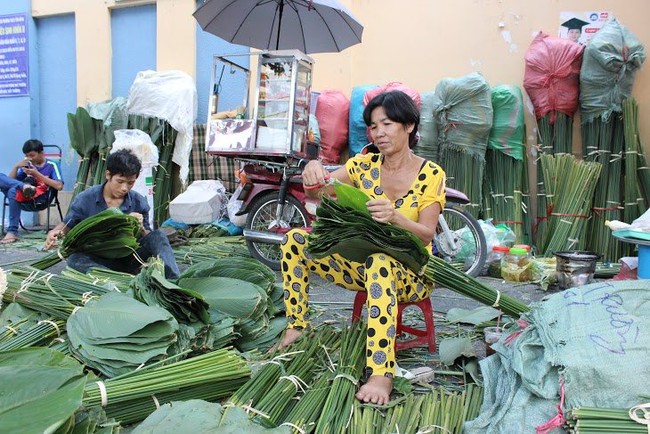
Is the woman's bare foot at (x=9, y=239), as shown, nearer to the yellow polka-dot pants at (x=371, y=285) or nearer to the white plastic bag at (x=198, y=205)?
the white plastic bag at (x=198, y=205)

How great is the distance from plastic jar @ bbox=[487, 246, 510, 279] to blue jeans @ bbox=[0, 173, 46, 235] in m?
5.20

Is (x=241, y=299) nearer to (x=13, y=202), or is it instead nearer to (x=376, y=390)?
(x=376, y=390)

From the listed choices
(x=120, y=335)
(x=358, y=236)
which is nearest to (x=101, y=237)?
(x=120, y=335)

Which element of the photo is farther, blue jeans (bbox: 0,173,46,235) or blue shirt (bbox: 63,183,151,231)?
blue jeans (bbox: 0,173,46,235)

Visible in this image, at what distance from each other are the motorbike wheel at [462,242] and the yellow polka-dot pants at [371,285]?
2059 millimetres

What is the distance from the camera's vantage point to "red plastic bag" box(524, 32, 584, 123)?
513cm

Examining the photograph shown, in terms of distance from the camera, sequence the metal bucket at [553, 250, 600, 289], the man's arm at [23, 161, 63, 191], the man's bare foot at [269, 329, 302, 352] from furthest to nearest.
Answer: the man's arm at [23, 161, 63, 191] → the metal bucket at [553, 250, 600, 289] → the man's bare foot at [269, 329, 302, 352]

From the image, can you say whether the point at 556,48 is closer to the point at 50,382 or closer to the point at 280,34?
the point at 280,34

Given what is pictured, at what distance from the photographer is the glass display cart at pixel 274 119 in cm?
478

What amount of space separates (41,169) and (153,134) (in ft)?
4.55

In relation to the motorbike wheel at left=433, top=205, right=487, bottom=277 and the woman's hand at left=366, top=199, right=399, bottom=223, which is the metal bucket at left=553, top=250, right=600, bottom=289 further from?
the woman's hand at left=366, top=199, right=399, bottom=223

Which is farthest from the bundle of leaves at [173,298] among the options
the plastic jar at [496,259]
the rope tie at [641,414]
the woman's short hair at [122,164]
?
the plastic jar at [496,259]

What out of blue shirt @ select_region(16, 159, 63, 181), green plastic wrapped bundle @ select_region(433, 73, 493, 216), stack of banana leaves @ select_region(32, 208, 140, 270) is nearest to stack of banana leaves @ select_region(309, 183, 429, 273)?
stack of banana leaves @ select_region(32, 208, 140, 270)

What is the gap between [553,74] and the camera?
17.0 feet
